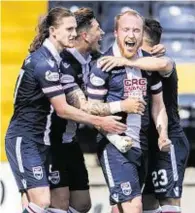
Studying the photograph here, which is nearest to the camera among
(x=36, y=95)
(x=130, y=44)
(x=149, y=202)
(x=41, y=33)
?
(x=130, y=44)

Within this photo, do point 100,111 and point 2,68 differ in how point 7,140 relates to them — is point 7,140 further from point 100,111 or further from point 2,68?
point 2,68

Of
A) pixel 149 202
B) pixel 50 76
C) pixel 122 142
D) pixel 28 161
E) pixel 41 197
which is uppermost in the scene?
pixel 50 76

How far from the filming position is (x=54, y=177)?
283 inches

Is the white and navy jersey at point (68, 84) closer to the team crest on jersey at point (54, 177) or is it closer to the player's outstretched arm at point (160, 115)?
the team crest on jersey at point (54, 177)

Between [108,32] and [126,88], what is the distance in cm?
592

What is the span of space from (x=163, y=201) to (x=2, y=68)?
3104 mm

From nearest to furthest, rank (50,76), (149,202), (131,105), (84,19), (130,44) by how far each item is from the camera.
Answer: (131,105), (130,44), (50,76), (84,19), (149,202)

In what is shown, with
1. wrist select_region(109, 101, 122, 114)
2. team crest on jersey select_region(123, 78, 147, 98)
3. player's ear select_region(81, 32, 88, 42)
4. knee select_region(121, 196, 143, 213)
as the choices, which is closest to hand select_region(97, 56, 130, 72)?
team crest on jersey select_region(123, 78, 147, 98)

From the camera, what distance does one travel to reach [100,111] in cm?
670

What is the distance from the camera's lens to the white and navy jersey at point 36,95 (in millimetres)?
6809

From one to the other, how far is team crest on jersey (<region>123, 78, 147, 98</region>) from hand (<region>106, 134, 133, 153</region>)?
299mm

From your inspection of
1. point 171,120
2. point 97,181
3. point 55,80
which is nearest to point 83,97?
point 55,80

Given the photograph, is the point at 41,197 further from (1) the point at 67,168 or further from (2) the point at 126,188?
(2) the point at 126,188

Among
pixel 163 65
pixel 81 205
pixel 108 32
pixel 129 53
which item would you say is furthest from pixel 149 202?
pixel 108 32
